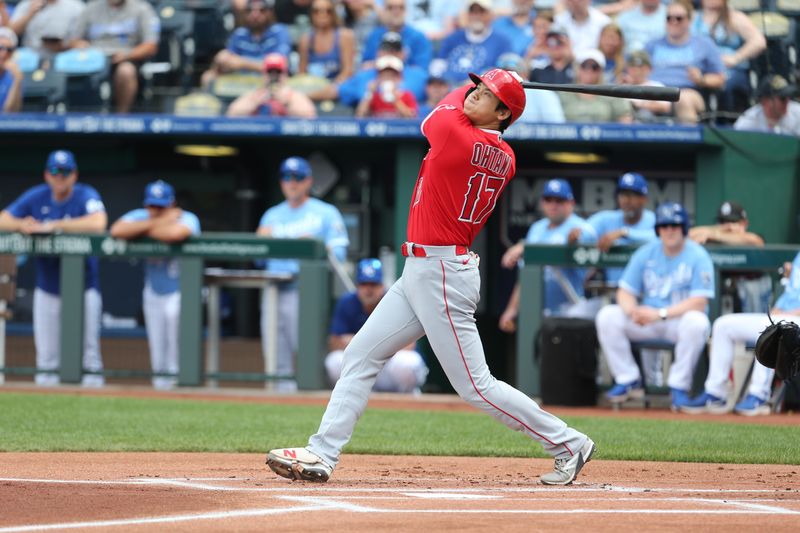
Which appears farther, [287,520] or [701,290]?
[701,290]

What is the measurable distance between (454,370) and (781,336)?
1.86 metres

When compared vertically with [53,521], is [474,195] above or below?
above

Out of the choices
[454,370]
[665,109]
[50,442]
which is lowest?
[50,442]

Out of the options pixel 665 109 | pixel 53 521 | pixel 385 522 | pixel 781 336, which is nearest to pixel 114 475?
pixel 53 521

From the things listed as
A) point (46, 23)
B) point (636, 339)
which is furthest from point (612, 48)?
point (46, 23)

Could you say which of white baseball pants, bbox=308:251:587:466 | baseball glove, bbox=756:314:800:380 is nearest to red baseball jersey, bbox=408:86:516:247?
white baseball pants, bbox=308:251:587:466

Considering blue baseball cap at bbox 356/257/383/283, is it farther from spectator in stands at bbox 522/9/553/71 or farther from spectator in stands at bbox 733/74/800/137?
spectator in stands at bbox 733/74/800/137

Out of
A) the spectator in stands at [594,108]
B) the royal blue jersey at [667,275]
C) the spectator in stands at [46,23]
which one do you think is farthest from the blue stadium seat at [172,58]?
the royal blue jersey at [667,275]

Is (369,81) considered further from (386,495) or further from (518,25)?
(386,495)

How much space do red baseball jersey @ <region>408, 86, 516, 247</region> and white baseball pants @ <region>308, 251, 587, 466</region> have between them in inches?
4.6

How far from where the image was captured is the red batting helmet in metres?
5.45

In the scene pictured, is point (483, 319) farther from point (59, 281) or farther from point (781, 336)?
point (781, 336)

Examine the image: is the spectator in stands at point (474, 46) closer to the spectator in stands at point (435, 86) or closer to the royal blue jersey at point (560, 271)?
the spectator in stands at point (435, 86)

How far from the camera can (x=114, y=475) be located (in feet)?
19.5
